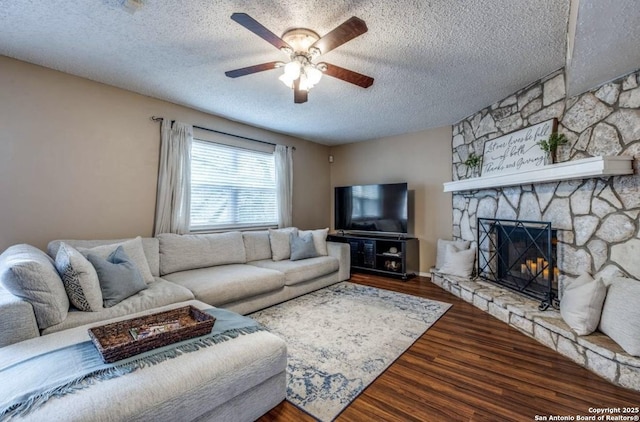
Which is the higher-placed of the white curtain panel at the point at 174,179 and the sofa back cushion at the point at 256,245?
the white curtain panel at the point at 174,179

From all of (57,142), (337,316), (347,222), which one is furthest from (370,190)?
(57,142)

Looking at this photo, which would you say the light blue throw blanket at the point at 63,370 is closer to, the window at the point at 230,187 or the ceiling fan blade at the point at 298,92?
the ceiling fan blade at the point at 298,92

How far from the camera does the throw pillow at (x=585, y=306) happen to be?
2100mm

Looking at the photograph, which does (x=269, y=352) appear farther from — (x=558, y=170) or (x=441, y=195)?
(x=441, y=195)

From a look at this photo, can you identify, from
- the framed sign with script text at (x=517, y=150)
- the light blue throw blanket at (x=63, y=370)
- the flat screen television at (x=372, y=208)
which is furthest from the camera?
the flat screen television at (x=372, y=208)

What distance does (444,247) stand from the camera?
4.27 meters

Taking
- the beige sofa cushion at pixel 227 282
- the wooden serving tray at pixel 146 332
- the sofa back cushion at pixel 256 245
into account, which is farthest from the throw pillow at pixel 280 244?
the wooden serving tray at pixel 146 332

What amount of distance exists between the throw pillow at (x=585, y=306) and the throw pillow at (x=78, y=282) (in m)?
3.55

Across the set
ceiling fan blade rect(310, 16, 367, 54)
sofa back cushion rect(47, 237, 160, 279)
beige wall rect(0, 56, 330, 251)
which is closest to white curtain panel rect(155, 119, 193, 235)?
beige wall rect(0, 56, 330, 251)

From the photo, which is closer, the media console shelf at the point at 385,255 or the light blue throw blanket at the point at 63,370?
the light blue throw blanket at the point at 63,370

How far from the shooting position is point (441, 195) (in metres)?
4.55

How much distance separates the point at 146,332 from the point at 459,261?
3.68 m

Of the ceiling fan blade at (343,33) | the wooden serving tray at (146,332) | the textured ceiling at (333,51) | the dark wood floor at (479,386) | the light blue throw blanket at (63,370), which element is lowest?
the dark wood floor at (479,386)

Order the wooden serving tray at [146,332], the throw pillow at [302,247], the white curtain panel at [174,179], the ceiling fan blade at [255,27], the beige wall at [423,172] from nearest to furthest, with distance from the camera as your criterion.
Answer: the wooden serving tray at [146,332], the ceiling fan blade at [255,27], the white curtain panel at [174,179], the throw pillow at [302,247], the beige wall at [423,172]
